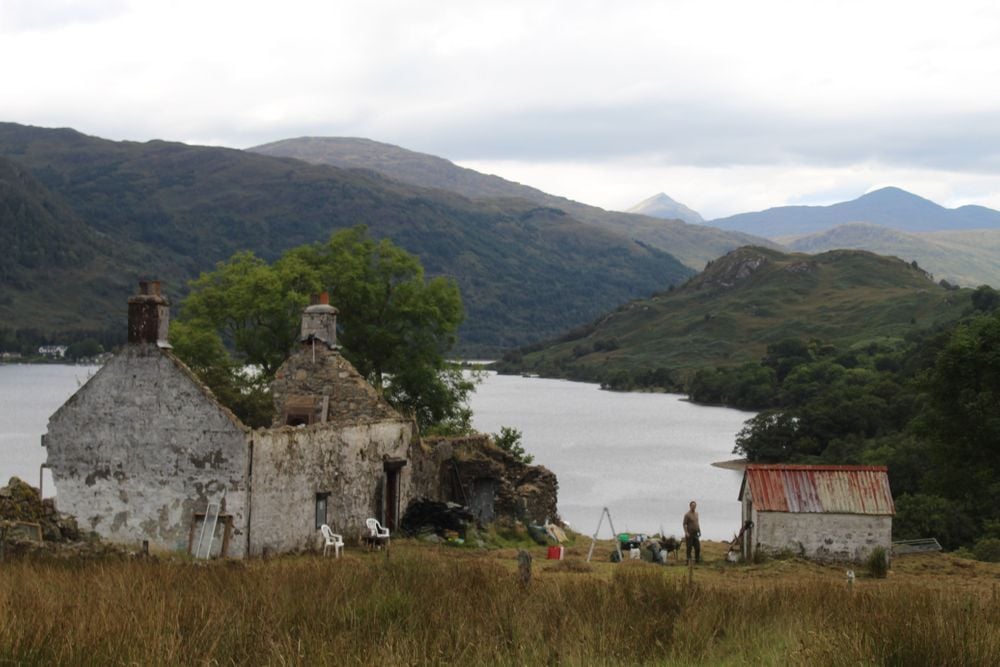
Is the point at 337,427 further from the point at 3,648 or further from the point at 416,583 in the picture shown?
the point at 3,648

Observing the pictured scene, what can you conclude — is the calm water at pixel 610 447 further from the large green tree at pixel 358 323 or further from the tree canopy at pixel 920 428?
the large green tree at pixel 358 323

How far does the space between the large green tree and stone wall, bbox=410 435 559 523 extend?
17092 mm

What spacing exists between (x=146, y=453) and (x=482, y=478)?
38.2 ft

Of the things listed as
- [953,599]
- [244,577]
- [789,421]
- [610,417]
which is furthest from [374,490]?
[610,417]

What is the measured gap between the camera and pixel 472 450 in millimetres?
34750

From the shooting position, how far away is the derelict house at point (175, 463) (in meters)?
24.0

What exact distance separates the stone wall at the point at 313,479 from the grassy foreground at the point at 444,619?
7093 mm

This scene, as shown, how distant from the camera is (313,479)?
25.9 metres

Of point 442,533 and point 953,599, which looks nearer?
point 953,599

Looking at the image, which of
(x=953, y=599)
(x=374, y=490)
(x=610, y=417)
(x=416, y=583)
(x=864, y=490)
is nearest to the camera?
(x=953, y=599)

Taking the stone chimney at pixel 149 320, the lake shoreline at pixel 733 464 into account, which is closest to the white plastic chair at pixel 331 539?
the stone chimney at pixel 149 320

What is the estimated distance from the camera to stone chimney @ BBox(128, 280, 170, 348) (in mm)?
25109

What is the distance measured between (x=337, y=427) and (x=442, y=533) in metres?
4.61

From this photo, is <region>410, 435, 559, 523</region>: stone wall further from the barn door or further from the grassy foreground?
the grassy foreground
